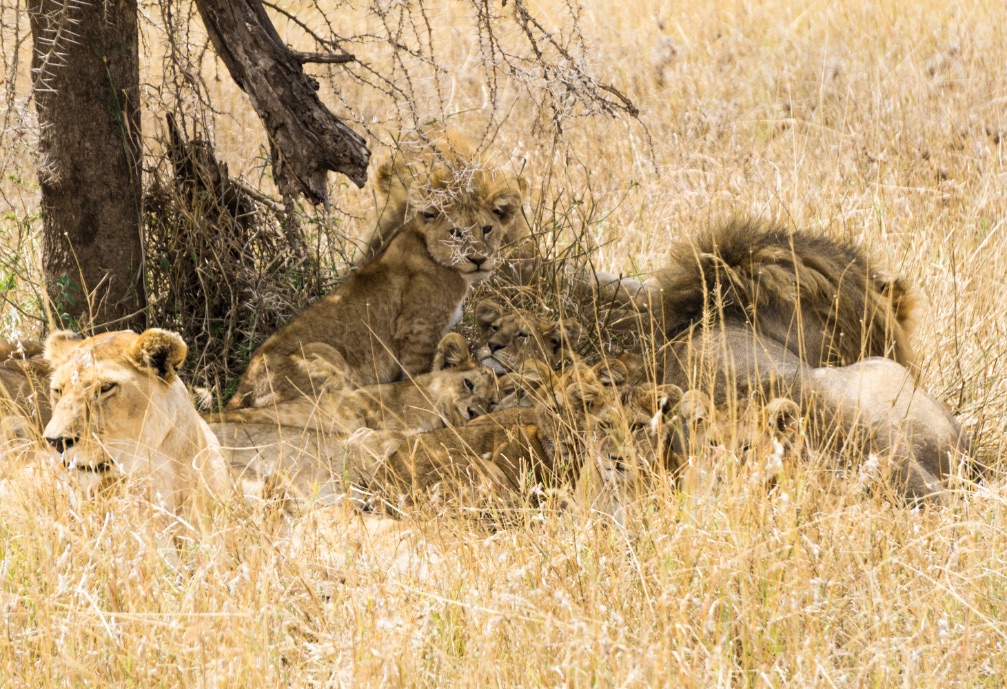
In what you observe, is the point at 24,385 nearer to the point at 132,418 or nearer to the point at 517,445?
the point at 132,418

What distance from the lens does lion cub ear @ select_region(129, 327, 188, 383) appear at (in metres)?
3.92

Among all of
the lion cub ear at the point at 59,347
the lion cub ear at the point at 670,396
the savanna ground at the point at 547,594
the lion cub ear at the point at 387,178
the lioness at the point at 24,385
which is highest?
the lion cub ear at the point at 387,178

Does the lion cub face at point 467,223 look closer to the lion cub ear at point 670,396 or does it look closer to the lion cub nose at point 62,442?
the lion cub ear at point 670,396

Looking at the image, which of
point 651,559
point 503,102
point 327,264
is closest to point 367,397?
point 327,264

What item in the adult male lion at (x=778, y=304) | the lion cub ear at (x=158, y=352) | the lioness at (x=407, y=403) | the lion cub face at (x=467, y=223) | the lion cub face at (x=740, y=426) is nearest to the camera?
the lion cub ear at (x=158, y=352)

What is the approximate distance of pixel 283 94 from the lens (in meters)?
5.31

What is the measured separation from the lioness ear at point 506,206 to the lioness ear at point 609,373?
5.16ft

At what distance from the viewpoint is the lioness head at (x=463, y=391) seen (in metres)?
5.59

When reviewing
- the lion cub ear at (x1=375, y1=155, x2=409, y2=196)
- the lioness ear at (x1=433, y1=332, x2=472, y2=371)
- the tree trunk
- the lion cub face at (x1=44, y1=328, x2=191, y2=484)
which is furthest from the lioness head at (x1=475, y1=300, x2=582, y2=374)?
the lion cub face at (x1=44, y1=328, x2=191, y2=484)

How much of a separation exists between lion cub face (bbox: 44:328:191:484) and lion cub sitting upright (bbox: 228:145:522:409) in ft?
6.10

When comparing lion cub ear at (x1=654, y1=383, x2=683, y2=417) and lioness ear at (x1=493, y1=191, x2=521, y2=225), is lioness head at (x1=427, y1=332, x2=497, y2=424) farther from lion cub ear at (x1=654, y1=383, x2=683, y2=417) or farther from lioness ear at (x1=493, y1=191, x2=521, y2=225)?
lion cub ear at (x1=654, y1=383, x2=683, y2=417)

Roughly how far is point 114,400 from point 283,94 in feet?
6.40

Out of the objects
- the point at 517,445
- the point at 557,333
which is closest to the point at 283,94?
the point at 557,333

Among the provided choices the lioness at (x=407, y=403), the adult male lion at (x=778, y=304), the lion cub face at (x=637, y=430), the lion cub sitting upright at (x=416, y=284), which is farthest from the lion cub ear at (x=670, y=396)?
the lion cub sitting upright at (x=416, y=284)
